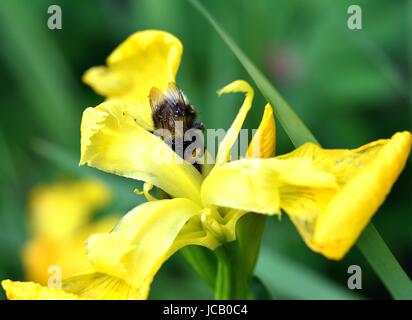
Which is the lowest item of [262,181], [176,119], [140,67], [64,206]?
[64,206]

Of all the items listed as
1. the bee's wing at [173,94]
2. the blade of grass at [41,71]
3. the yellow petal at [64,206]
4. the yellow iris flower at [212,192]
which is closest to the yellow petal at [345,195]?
the yellow iris flower at [212,192]

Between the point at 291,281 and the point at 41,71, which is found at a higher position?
the point at 41,71

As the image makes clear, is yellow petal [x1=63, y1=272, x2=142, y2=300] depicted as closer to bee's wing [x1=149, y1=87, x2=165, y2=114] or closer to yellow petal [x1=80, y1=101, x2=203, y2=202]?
yellow petal [x1=80, y1=101, x2=203, y2=202]

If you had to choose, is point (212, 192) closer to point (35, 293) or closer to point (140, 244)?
point (140, 244)

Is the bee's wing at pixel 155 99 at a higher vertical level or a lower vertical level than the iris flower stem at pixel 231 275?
higher

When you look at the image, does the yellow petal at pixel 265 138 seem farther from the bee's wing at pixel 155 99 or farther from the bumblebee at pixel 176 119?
the bee's wing at pixel 155 99

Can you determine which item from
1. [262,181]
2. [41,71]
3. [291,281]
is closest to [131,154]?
[262,181]
